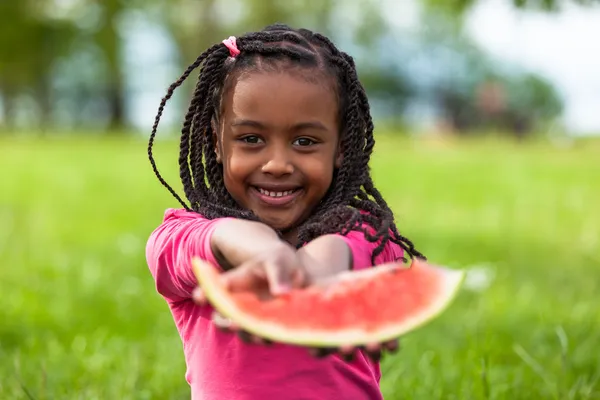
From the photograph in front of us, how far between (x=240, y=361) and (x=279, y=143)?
0.58 meters

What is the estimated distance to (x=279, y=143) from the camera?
2.22 meters

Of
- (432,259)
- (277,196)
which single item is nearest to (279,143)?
(277,196)

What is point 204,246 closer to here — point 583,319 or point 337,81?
point 337,81

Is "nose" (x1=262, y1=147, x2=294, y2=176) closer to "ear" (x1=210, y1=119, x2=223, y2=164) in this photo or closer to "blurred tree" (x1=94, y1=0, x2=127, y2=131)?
"ear" (x1=210, y1=119, x2=223, y2=164)

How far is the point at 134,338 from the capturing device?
4.73 m

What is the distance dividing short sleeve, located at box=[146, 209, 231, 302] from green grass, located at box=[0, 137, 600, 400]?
0.80m

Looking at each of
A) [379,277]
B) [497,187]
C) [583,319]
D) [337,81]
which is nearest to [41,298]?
[583,319]

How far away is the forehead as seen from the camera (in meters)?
2.19

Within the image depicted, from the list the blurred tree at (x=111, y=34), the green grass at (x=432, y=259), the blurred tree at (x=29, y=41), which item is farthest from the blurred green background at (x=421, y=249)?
the blurred tree at (x=29, y=41)

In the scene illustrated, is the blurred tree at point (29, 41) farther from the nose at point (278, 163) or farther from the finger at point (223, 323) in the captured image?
the finger at point (223, 323)

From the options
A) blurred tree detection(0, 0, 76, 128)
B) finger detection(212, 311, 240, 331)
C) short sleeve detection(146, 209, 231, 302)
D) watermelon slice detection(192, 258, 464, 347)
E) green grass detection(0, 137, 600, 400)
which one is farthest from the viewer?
blurred tree detection(0, 0, 76, 128)

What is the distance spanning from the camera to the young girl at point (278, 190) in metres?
2.19

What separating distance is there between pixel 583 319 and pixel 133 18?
1408 inches

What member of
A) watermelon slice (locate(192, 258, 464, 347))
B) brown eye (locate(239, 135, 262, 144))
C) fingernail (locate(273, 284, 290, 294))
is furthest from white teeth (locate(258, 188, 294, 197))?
fingernail (locate(273, 284, 290, 294))
